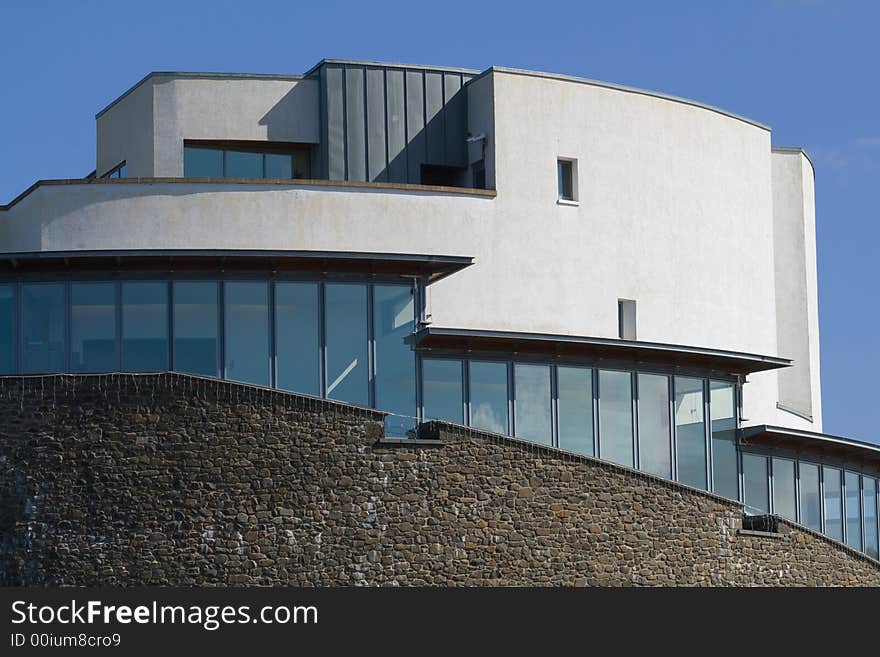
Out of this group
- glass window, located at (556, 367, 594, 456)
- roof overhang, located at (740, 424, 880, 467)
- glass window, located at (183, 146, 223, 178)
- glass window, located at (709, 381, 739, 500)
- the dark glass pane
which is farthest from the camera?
the dark glass pane

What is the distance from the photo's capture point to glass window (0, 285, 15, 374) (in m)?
37.2

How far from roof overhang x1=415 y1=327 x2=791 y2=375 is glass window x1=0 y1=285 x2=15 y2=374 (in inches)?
320

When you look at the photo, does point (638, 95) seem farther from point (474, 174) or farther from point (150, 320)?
point (150, 320)

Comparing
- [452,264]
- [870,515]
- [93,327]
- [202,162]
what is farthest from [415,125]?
[870,515]

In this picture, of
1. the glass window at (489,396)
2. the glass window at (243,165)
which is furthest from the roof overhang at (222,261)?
the glass window at (243,165)

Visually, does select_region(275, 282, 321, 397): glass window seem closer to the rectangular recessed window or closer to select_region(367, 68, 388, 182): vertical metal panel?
select_region(367, 68, 388, 182): vertical metal panel

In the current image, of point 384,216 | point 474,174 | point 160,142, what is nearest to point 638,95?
point 474,174

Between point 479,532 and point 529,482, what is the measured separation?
1488 mm

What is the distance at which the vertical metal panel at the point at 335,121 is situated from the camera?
42906mm

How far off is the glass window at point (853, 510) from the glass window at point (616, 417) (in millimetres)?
7931

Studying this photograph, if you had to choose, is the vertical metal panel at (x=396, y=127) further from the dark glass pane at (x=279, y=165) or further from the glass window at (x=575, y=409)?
the glass window at (x=575, y=409)

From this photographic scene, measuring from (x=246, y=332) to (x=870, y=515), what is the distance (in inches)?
701

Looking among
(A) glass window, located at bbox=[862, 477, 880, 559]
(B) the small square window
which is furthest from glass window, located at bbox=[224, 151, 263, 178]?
(A) glass window, located at bbox=[862, 477, 880, 559]

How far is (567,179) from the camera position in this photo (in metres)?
43.7
